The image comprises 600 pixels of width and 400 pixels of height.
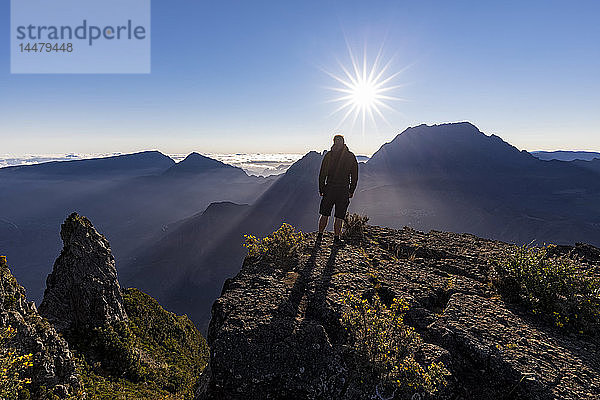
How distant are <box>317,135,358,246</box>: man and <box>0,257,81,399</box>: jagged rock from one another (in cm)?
913

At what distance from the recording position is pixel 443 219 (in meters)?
156

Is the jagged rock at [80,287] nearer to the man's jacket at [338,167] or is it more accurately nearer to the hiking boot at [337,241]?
the hiking boot at [337,241]

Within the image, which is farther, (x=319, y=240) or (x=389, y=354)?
(x=319, y=240)

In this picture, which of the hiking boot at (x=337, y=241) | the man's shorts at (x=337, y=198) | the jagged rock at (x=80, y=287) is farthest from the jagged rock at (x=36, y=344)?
the man's shorts at (x=337, y=198)

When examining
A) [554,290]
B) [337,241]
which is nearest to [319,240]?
[337,241]

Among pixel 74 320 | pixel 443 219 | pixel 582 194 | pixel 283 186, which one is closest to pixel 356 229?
pixel 74 320

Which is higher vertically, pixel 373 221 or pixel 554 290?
pixel 554 290

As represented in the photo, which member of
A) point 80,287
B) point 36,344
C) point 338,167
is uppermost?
point 338,167

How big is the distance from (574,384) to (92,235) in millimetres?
19659

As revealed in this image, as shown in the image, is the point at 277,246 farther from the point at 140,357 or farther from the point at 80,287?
the point at 80,287

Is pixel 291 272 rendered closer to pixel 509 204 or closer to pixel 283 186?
pixel 283 186

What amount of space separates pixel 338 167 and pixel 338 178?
344 millimetres

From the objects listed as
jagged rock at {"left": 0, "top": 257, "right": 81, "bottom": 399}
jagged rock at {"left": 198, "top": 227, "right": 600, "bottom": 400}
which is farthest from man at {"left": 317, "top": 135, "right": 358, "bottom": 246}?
jagged rock at {"left": 0, "top": 257, "right": 81, "bottom": 399}

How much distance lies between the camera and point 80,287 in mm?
14195
